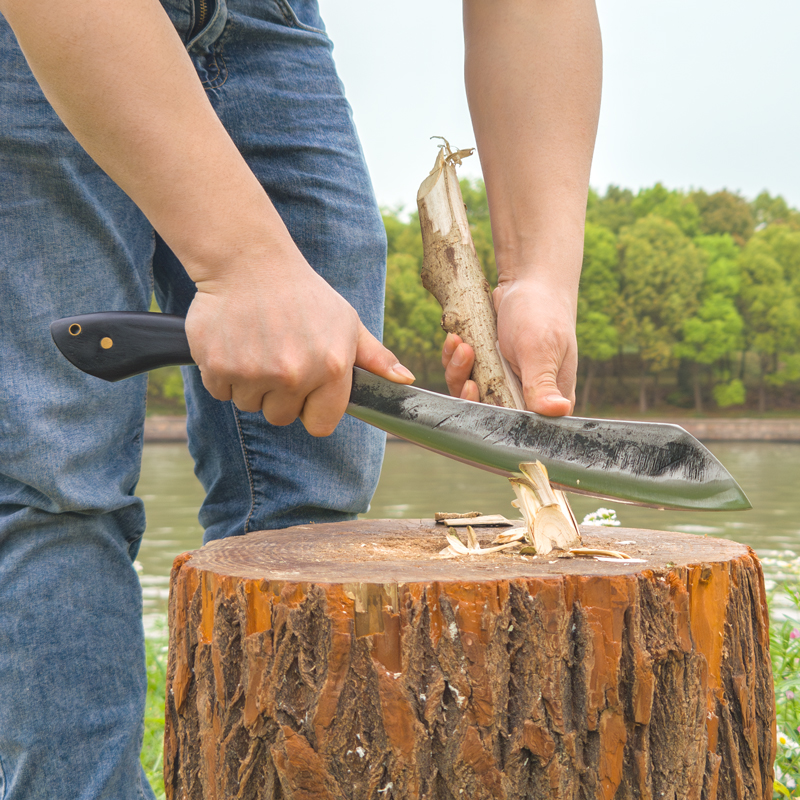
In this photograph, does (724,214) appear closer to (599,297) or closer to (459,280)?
(599,297)

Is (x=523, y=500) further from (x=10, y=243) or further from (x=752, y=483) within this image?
(x=752, y=483)

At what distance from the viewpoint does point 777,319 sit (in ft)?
100

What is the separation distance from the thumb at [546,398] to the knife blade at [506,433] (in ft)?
0.06

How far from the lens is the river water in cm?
588

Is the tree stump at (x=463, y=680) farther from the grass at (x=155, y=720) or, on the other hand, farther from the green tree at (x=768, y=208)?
the green tree at (x=768, y=208)

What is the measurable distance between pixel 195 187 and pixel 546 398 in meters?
0.76

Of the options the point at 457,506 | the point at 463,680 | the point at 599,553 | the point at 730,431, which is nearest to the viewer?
the point at 463,680

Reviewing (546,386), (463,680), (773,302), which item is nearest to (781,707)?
(546,386)

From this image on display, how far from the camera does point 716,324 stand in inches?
1205

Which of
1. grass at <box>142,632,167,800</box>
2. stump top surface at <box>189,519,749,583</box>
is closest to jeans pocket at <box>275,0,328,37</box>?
stump top surface at <box>189,519,749,583</box>

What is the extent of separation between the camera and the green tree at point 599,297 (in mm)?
30328

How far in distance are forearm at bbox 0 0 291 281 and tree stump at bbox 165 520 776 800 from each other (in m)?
0.58

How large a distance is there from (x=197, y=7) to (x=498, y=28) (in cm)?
71

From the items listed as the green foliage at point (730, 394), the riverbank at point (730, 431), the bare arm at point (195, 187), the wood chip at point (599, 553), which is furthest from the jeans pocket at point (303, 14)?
the green foliage at point (730, 394)
